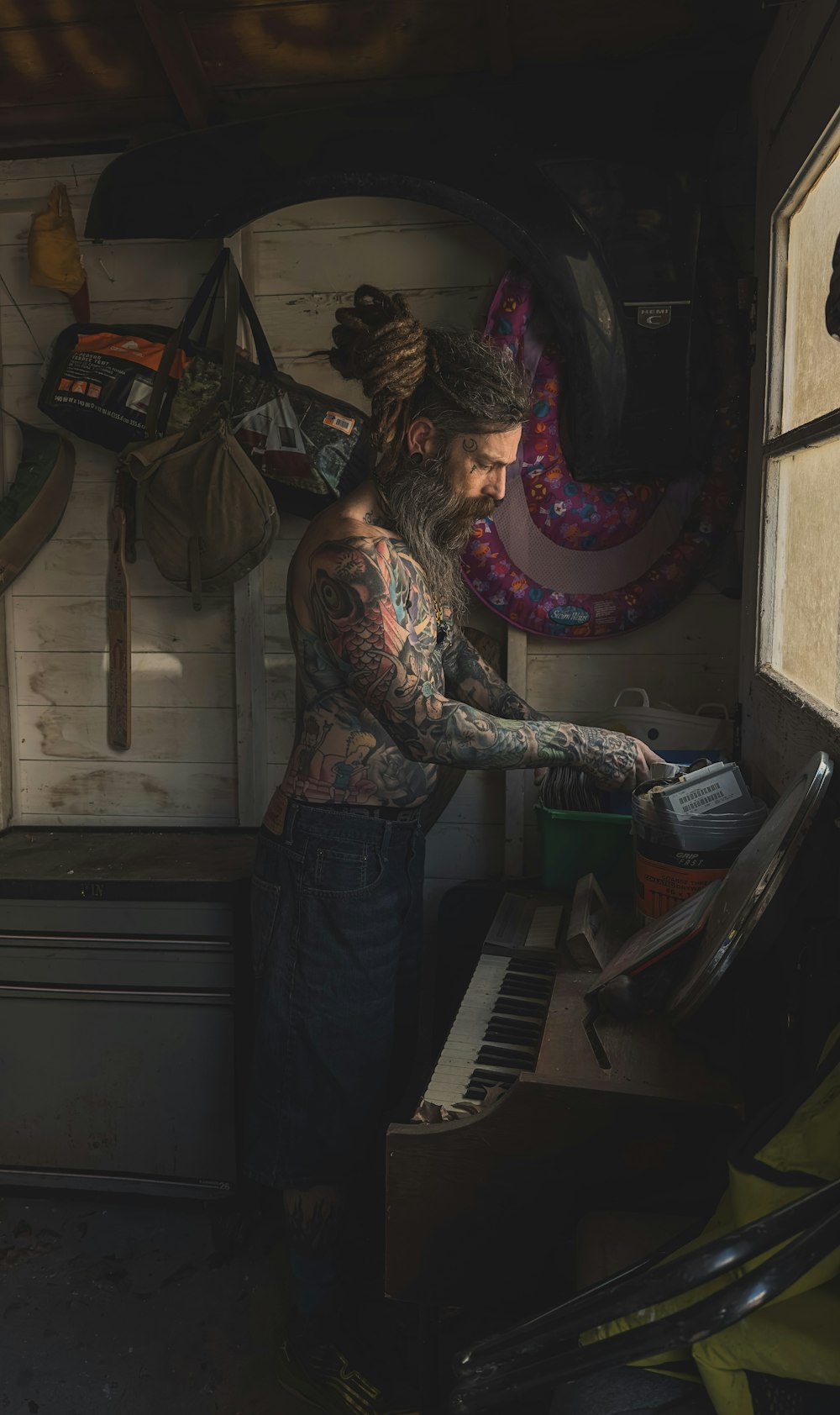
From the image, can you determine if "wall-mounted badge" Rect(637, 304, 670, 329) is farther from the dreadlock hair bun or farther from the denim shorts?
the denim shorts

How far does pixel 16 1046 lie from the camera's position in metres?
2.48

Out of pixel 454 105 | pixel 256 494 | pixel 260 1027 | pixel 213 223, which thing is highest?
pixel 454 105

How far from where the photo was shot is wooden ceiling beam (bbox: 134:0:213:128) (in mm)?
2268

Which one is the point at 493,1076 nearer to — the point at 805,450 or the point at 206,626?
the point at 805,450

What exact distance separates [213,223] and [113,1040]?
2150 millimetres

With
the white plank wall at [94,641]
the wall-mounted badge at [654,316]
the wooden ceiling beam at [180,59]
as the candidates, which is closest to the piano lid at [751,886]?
the wall-mounted badge at [654,316]

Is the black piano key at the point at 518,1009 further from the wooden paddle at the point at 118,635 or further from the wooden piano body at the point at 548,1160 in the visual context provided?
the wooden paddle at the point at 118,635

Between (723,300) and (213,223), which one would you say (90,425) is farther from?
(723,300)

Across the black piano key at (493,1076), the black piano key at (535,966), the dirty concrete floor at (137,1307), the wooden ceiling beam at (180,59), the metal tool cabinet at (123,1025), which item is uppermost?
the wooden ceiling beam at (180,59)

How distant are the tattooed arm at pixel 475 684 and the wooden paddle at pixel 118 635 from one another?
101cm

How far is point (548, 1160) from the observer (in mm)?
1283

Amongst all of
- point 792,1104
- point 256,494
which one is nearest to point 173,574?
point 256,494

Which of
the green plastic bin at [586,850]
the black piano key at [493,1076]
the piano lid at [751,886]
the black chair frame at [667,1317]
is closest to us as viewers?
the black chair frame at [667,1317]

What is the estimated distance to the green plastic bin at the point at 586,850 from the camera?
7.07ft
